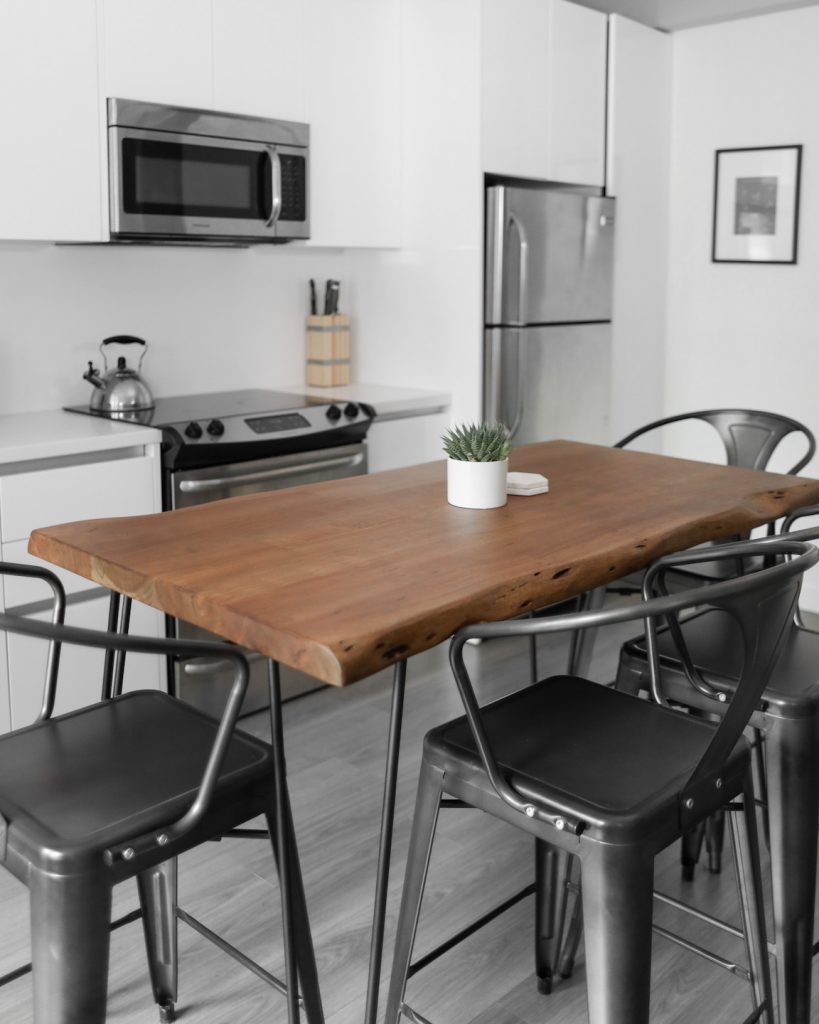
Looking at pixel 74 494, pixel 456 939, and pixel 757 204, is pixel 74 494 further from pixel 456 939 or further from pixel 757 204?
pixel 757 204

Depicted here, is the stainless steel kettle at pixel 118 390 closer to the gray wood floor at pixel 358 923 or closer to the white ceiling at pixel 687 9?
the gray wood floor at pixel 358 923

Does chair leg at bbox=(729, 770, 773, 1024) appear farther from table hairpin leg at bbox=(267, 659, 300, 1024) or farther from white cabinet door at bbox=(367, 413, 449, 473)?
white cabinet door at bbox=(367, 413, 449, 473)

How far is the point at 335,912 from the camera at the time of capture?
7.48ft

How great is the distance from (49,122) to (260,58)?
32.1 inches

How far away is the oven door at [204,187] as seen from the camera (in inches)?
123

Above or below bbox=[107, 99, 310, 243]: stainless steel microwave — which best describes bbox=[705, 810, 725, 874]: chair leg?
below

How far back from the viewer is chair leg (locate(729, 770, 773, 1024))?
169cm

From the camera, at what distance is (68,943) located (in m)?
1.31

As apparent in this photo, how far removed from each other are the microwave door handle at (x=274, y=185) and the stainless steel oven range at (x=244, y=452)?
2.05 feet

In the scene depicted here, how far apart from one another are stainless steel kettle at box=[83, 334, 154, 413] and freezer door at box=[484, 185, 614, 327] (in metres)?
1.29

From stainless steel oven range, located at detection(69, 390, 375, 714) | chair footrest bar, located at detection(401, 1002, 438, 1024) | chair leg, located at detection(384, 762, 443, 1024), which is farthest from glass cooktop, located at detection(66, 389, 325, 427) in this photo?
chair footrest bar, located at detection(401, 1002, 438, 1024)

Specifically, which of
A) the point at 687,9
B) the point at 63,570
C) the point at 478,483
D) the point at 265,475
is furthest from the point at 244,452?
the point at 687,9

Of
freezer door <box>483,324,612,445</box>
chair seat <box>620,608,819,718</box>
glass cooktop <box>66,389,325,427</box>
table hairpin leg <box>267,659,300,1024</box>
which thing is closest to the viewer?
table hairpin leg <box>267,659,300,1024</box>

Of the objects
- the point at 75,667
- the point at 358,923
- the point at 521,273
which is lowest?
the point at 358,923
